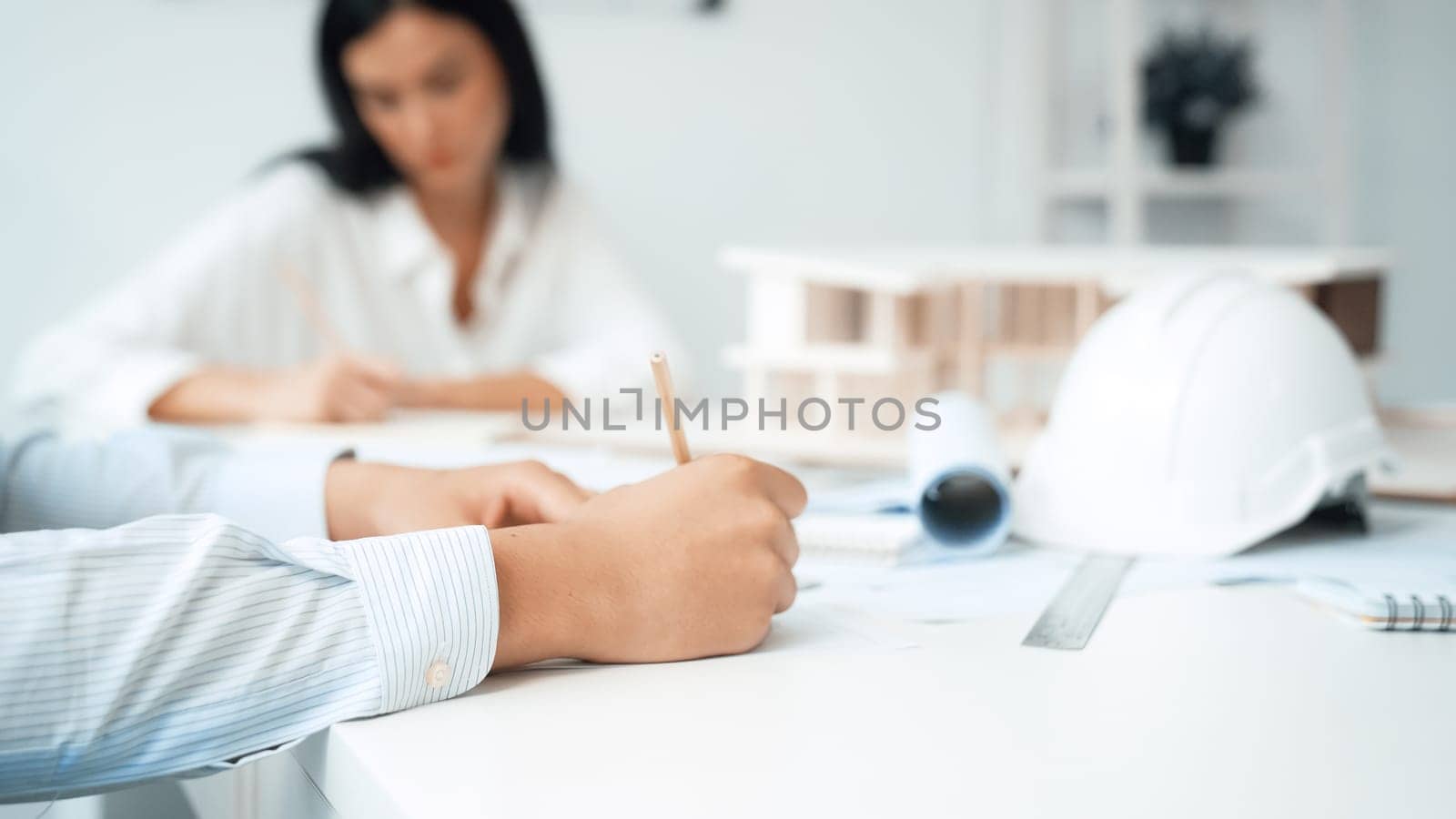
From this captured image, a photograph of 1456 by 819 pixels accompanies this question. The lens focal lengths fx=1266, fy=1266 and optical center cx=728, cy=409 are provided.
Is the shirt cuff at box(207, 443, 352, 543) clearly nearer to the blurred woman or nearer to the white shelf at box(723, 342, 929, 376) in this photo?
the white shelf at box(723, 342, 929, 376)

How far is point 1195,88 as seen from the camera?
2922mm

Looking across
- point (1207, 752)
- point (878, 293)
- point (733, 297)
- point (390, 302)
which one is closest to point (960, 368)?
point (878, 293)

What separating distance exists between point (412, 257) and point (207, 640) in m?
1.63

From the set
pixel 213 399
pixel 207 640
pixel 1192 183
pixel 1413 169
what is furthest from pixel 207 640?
pixel 1413 169

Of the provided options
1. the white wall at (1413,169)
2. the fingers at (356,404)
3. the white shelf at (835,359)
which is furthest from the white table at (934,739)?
the white wall at (1413,169)

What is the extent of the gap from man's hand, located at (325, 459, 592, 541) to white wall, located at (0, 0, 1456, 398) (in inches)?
74.3

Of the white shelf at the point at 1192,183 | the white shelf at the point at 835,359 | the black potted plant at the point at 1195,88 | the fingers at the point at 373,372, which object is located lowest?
the fingers at the point at 373,372

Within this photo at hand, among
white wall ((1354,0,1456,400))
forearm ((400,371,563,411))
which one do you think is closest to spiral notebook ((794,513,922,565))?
forearm ((400,371,563,411))

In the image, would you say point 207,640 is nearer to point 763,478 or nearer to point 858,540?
point 763,478

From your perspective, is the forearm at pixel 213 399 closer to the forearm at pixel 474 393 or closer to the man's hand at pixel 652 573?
the forearm at pixel 474 393

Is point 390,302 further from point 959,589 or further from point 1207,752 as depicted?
point 1207,752

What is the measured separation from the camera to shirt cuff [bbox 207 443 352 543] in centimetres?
74

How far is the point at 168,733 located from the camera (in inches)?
19.4

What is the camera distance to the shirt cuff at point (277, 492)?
74 centimetres
